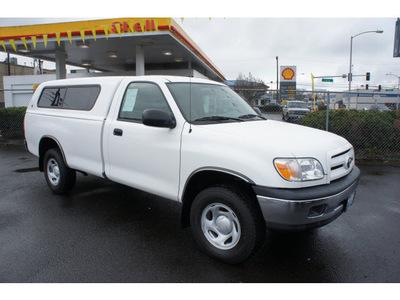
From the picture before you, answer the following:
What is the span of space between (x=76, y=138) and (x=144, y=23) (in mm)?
8692

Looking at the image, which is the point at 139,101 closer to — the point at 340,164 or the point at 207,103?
the point at 207,103

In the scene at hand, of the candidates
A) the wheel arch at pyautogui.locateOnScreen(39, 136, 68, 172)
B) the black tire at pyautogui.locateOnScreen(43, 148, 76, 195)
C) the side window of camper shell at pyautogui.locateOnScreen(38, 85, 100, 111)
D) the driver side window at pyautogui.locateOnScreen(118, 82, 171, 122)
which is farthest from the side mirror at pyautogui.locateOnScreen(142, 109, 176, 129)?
the wheel arch at pyautogui.locateOnScreen(39, 136, 68, 172)

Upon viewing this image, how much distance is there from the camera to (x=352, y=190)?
3.21 metres

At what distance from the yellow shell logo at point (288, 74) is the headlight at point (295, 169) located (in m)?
12.2

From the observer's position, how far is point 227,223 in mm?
3055

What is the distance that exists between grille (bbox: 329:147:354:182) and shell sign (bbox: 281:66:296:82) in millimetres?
11376

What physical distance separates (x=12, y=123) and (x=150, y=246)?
10.8 metres

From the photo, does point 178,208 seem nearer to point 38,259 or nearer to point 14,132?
point 38,259

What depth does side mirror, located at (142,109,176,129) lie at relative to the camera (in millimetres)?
3205

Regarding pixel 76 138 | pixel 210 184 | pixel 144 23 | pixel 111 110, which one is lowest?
pixel 210 184

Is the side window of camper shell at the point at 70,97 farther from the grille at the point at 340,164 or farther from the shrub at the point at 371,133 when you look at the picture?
the shrub at the point at 371,133

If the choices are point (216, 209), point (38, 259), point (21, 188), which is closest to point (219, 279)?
point (216, 209)

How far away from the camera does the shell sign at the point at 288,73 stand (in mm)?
14143

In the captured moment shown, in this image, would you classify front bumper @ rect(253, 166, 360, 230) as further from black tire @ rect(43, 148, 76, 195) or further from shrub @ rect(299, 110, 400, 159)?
shrub @ rect(299, 110, 400, 159)
